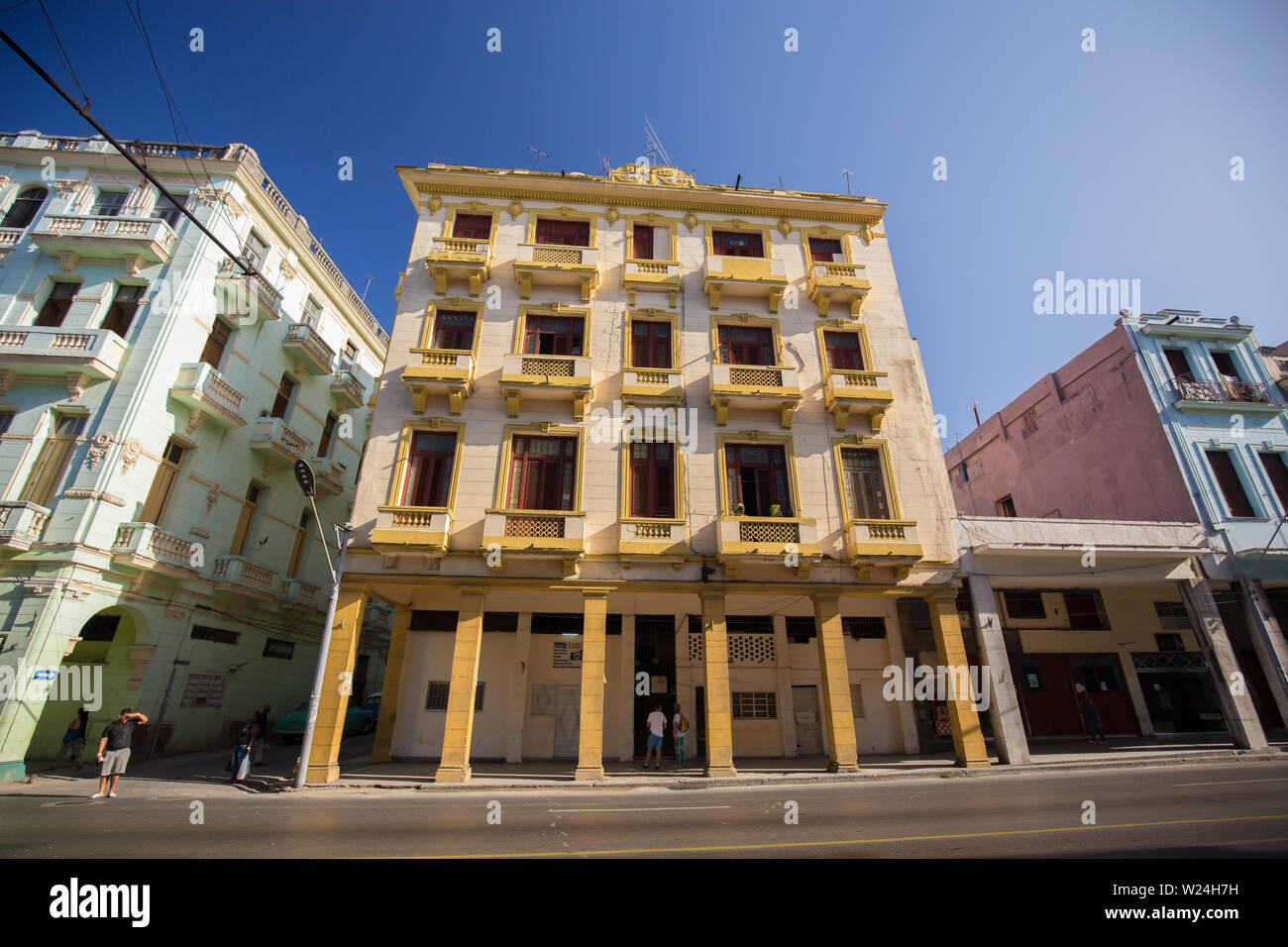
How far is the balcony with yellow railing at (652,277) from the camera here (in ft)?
66.6

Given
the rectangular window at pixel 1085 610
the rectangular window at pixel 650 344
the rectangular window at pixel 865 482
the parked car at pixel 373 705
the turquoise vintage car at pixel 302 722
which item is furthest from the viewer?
the parked car at pixel 373 705

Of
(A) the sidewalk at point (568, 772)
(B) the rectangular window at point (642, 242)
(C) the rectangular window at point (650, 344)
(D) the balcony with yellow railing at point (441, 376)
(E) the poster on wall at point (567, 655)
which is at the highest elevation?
(B) the rectangular window at point (642, 242)

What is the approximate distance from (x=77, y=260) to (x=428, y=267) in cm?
1300

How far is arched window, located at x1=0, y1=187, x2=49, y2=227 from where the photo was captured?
21.0m

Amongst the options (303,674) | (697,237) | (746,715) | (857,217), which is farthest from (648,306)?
(303,674)

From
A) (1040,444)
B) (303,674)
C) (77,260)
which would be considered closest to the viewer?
(77,260)

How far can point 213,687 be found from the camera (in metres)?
20.6

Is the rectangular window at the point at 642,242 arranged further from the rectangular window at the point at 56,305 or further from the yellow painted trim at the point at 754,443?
the rectangular window at the point at 56,305

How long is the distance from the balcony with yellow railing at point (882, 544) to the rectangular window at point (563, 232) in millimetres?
14867

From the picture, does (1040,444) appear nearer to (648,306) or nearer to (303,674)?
(648,306)

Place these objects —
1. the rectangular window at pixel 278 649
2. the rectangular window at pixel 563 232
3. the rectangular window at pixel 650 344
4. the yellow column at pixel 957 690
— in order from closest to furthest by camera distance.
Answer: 1. the yellow column at pixel 957 690
2. the rectangular window at pixel 650 344
3. the rectangular window at pixel 563 232
4. the rectangular window at pixel 278 649

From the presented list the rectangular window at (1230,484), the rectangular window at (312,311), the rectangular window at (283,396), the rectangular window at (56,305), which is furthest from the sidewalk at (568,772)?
the rectangular window at (312,311)

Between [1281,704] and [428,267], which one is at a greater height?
[428,267]
